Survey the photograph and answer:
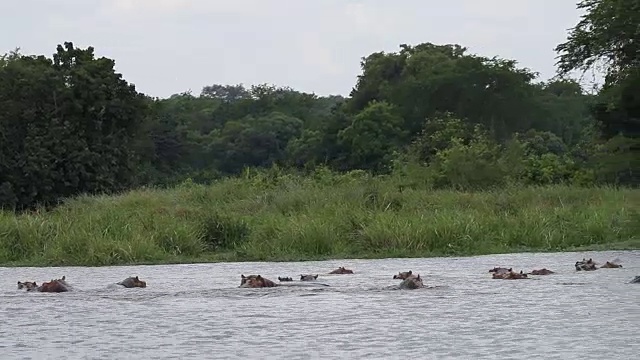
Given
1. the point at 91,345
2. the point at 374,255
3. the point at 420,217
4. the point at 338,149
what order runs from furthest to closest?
1. the point at 338,149
2. the point at 420,217
3. the point at 374,255
4. the point at 91,345

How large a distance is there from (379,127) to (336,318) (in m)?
39.9

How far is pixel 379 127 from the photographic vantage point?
47.5m

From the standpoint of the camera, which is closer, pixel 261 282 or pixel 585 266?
pixel 261 282

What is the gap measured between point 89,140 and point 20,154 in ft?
8.99

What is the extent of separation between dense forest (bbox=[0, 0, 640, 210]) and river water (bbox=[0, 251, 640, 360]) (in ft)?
36.3

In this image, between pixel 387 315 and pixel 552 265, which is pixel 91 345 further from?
pixel 552 265

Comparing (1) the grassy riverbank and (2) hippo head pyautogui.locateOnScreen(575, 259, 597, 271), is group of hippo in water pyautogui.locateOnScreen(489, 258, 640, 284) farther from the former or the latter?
(1) the grassy riverbank

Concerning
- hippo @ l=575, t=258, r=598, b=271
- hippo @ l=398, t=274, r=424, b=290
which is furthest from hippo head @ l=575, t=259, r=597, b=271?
hippo @ l=398, t=274, r=424, b=290

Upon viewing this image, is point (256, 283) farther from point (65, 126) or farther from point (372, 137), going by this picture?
point (372, 137)

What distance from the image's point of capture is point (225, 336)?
697 cm

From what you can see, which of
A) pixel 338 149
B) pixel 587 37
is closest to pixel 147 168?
pixel 338 149

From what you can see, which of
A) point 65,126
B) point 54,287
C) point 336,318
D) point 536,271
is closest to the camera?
point 336,318

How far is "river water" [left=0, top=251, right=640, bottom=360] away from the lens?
20.6 ft

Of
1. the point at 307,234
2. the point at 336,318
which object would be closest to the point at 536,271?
the point at 336,318
